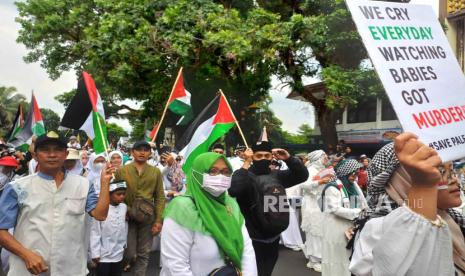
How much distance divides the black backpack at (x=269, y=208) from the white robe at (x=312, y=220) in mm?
2670

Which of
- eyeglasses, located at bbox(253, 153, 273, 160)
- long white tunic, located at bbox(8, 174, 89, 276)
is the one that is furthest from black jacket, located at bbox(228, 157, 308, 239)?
long white tunic, located at bbox(8, 174, 89, 276)

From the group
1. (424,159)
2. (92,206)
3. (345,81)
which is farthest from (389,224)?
(345,81)

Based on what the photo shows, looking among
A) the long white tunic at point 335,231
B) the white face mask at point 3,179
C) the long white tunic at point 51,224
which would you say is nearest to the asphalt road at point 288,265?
the long white tunic at point 335,231

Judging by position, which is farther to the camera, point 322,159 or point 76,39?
point 76,39

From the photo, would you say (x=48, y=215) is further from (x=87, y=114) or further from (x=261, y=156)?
(x=261, y=156)

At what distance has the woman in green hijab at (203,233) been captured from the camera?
9.73ft

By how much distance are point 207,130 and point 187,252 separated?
323cm

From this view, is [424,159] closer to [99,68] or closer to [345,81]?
[345,81]

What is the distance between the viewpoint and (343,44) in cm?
1494

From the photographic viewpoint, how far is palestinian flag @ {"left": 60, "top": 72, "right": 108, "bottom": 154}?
16.1 ft

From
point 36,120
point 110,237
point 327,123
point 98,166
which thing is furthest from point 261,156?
point 327,123

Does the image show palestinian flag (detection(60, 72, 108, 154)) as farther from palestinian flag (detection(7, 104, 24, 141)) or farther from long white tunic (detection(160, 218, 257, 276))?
palestinian flag (detection(7, 104, 24, 141))

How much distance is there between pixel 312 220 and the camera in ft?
26.4

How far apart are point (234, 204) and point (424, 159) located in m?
1.96
